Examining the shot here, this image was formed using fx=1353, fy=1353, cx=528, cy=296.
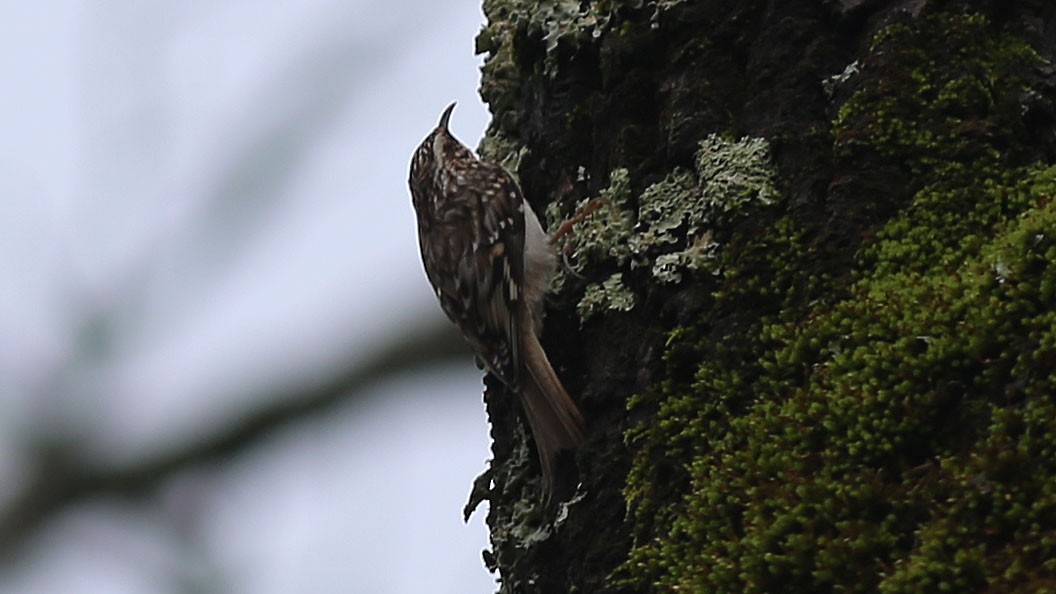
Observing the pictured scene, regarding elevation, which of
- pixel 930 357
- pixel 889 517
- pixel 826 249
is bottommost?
pixel 889 517

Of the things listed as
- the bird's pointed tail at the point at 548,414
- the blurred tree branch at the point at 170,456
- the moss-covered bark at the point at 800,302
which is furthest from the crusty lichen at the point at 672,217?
the blurred tree branch at the point at 170,456

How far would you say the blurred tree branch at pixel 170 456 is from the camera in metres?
2.10

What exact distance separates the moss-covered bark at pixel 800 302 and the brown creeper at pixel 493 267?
7 centimetres

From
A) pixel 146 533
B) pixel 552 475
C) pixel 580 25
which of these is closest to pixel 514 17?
pixel 580 25

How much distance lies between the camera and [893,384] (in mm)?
1429

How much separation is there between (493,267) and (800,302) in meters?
1.41

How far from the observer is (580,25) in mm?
2252

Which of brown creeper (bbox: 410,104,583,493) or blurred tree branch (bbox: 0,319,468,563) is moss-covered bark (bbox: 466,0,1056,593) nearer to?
brown creeper (bbox: 410,104,583,493)

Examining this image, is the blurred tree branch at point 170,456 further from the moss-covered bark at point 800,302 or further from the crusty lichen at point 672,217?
the crusty lichen at point 672,217

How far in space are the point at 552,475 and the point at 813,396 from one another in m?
0.58

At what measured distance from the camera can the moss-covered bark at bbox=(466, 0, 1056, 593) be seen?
1.32m

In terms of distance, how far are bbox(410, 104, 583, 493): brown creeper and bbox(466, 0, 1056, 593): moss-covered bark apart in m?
0.07

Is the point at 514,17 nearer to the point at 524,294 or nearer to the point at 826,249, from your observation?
the point at 524,294

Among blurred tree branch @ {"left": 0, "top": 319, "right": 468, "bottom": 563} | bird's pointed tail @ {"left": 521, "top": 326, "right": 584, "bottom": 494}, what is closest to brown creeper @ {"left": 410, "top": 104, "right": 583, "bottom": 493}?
bird's pointed tail @ {"left": 521, "top": 326, "right": 584, "bottom": 494}
